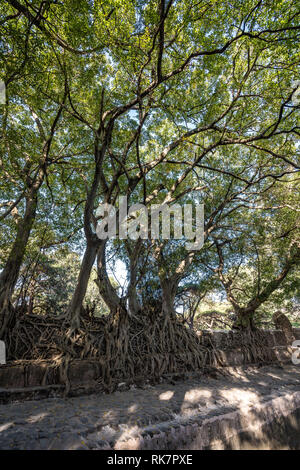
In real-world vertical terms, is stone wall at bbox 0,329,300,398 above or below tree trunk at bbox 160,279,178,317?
below

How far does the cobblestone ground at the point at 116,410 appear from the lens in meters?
2.19

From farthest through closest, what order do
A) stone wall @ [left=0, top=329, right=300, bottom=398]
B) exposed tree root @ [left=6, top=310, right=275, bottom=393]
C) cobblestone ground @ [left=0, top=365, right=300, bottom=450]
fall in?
1. exposed tree root @ [left=6, top=310, right=275, bottom=393]
2. stone wall @ [left=0, top=329, right=300, bottom=398]
3. cobblestone ground @ [left=0, top=365, right=300, bottom=450]

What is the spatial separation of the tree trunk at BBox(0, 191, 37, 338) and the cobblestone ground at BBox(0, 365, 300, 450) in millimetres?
1752

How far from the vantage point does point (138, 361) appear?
474 centimetres

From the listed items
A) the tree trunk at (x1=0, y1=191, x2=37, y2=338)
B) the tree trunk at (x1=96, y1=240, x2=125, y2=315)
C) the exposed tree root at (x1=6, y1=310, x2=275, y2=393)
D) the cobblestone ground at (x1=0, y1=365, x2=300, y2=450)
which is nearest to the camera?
the cobblestone ground at (x1=0, y1=365, x2=300, y2=450)

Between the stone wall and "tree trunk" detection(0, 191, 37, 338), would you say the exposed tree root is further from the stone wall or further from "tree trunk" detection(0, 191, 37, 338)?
"tree trunk" detection(0, 191, 37, 338)

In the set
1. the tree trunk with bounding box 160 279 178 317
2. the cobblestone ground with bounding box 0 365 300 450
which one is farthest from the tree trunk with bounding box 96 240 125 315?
the cobblestone ground with bounding box 0 365 300 450

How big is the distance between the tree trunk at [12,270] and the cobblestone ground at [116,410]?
1.75 metres

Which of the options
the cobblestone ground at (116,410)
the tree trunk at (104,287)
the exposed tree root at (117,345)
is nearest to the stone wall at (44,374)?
the exposed tree root at (117,345)

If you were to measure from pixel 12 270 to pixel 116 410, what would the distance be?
3461 mm

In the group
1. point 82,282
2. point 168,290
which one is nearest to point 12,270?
point 82,282

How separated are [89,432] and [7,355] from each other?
281cm

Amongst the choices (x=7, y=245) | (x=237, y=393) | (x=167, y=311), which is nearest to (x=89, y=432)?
(x=237, y=393)

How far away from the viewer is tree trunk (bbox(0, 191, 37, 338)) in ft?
14.9
